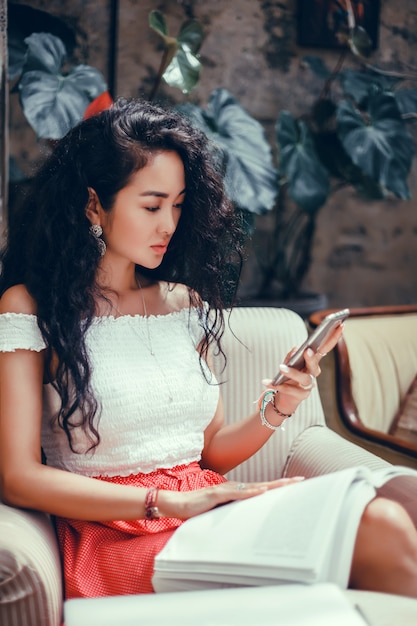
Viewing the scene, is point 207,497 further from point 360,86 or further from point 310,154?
point 360,86

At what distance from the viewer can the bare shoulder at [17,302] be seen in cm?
150

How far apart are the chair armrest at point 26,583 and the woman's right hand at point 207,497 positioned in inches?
8.9

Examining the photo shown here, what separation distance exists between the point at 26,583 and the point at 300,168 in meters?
2.47

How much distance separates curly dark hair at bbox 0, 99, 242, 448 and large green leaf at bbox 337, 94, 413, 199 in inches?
67.0

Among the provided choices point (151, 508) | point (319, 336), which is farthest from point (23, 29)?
point (151, 508)

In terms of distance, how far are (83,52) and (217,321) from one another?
2.11 metres

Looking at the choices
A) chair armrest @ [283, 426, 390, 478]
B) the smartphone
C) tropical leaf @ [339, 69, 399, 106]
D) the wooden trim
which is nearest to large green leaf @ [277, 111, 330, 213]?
tropical leaf @ [339, 69, 399, 106]

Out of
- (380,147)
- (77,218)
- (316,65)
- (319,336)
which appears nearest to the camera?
(319,336)

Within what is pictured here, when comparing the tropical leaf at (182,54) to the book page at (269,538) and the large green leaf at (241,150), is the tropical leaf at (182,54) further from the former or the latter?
the book page at (269,538)

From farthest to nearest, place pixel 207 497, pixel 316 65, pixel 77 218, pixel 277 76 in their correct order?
A: pixel 277 76
pixel 316 65
pixel 77 218
pixel 207 497

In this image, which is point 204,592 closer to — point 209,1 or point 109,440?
point 109,440

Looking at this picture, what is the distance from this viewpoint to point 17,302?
151 centimetres

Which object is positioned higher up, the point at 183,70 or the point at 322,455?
the point at 183,70

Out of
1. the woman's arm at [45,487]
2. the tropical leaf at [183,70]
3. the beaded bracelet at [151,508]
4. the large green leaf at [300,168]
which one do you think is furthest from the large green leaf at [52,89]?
the beaded bracelet at [151,508]
